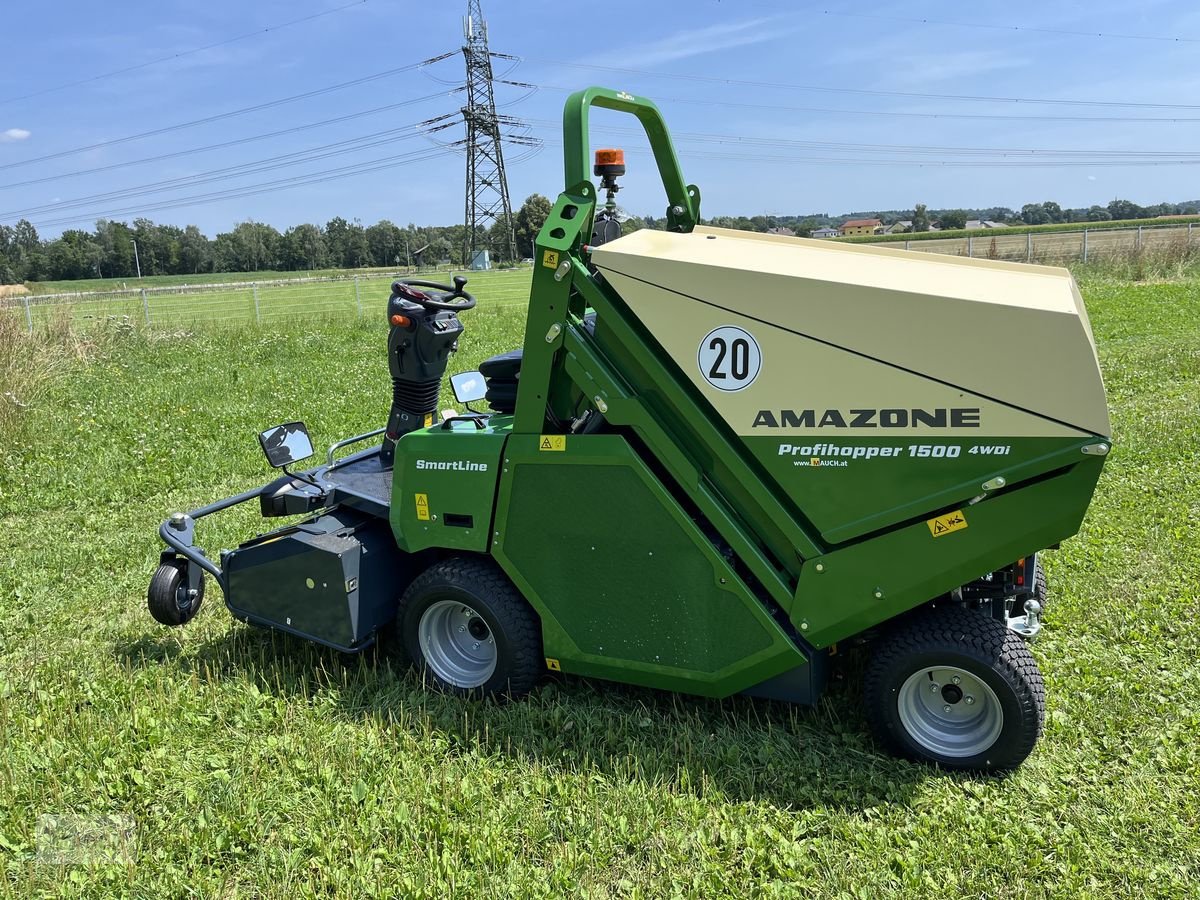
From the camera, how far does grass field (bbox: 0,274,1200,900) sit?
283 centimetres

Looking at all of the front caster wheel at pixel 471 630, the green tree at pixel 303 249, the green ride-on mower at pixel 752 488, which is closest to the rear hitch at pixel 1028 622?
the green ride-on mower at pixel 752 488

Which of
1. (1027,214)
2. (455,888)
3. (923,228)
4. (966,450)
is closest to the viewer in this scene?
(455,888)

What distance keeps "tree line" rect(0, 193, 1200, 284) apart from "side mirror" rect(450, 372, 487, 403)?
52.5 meters

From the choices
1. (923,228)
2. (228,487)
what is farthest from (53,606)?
(923,228)

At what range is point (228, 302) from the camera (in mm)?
33156

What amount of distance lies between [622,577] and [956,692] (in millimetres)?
1360

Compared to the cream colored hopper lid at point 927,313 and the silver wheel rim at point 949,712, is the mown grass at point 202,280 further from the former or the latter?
the silver wheel rim at point 949,712

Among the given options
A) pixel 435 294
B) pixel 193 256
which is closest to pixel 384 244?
pixel 193 256

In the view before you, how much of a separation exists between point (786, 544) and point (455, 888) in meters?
1.66

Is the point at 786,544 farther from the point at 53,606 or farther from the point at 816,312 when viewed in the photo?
the point at 53,606

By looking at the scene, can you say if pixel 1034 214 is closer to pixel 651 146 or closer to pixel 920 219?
pixel 920 219

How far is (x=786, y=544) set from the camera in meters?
3.35

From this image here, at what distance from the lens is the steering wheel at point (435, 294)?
439 centimetres

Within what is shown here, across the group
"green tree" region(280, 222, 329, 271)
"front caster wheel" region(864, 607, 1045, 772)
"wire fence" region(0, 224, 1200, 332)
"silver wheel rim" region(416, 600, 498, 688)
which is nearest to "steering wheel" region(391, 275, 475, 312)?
"silver wheel rim" region(416, 600, 498, 688)
